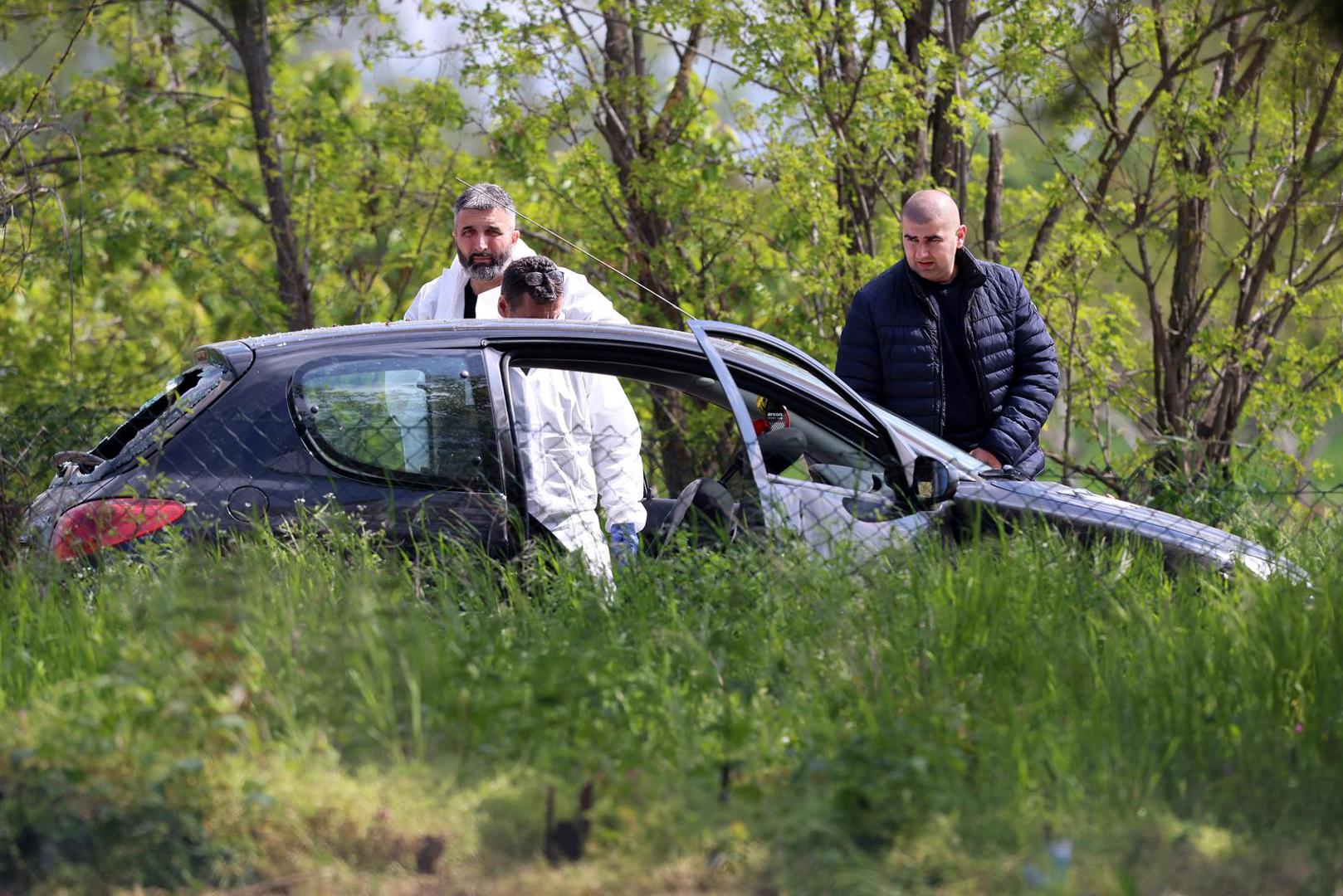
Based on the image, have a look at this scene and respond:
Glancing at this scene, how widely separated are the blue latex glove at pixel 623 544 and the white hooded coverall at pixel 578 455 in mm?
51

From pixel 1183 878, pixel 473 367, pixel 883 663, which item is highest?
pixel 473 367

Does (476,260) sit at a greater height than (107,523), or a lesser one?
greater

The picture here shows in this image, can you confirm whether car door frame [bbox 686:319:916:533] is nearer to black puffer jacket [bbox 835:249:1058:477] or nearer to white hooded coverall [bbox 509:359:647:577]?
white hooded coverall [bbox 509:359:647:577]

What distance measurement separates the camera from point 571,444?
17.7 feet

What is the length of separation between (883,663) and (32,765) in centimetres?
222

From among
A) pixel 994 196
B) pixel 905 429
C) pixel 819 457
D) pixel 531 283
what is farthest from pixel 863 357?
pixel 994 196

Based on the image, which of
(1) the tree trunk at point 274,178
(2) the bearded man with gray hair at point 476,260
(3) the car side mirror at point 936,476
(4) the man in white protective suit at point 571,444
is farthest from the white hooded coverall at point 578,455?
(1) the tree trunk at point 274,178

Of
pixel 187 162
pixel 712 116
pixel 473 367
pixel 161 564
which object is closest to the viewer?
pixel 161 564

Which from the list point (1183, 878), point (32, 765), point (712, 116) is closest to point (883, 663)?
point (1183, 878)

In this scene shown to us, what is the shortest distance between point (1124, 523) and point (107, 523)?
3.33 metres

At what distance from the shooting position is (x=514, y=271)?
18.6 ft

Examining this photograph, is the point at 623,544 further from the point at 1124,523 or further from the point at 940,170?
the point at 940,170

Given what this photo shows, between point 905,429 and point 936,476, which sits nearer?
point 936,476

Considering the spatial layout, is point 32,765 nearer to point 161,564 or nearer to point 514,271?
point 161,564
